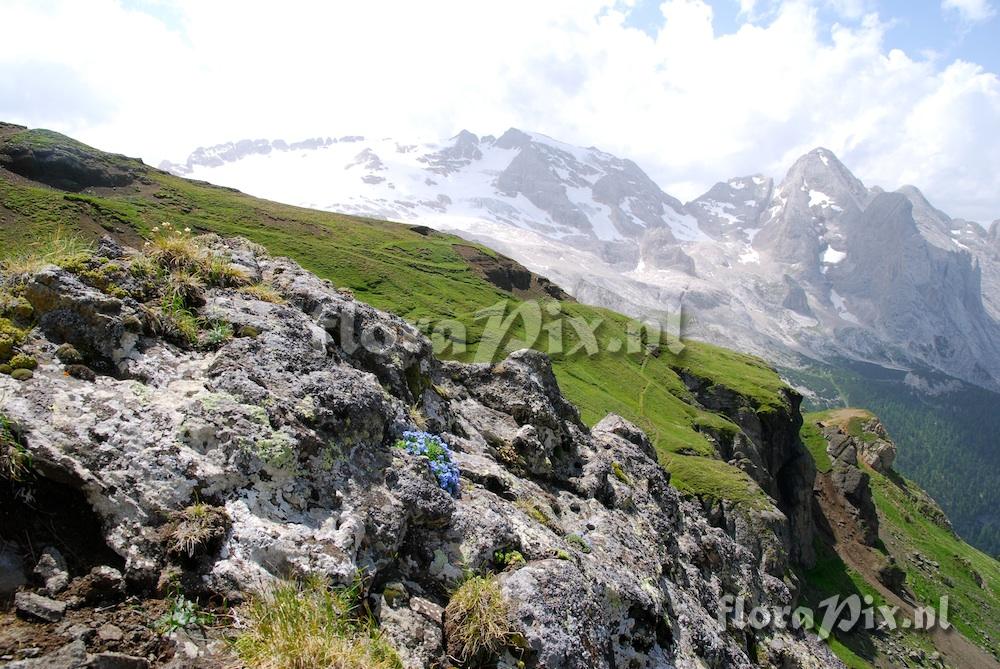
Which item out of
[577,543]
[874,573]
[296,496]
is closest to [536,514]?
[577,543]

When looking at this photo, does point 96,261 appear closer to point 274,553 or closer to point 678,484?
point 274,553

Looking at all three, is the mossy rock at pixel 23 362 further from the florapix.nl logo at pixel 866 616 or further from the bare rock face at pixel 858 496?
the bare rock face at pixel 858 496

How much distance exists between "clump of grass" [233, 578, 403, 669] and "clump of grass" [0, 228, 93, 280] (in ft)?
16.4

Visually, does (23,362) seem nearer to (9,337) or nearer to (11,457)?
(9,337)

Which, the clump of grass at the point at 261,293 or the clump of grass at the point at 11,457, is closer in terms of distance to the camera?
the clump of grass at the point at 11,457

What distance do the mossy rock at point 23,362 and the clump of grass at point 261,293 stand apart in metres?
3.23

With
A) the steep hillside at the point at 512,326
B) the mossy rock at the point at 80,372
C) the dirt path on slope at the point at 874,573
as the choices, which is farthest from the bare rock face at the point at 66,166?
the dirt path on slope at the point at 874,573

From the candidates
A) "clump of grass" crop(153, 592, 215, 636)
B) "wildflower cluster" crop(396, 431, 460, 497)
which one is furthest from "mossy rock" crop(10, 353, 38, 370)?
"wildflower cluster" crop(396, 431, 460, 497)

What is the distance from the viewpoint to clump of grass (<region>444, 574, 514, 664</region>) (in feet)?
19.4

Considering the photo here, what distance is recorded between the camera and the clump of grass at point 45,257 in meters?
6.94

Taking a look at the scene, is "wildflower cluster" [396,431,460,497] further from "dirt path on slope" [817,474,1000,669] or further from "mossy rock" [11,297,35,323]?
"dirt path on slope" [817,474,1000,669]

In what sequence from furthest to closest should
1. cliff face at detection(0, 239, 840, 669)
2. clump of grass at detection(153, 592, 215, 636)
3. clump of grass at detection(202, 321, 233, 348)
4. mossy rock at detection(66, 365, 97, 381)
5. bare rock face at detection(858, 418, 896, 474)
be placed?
bare rock face at detection(858, 418, 896, 474), clump of grass at detection(202, 321, 233, 348), mossy rock at detection(66, 365, 97, 381), cliff face at detection(0, 239, 840, 669), clump of grass at detection(153, 592, 215, 636)

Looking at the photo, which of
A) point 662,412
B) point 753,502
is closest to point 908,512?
point 662,412

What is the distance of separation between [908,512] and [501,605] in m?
123
